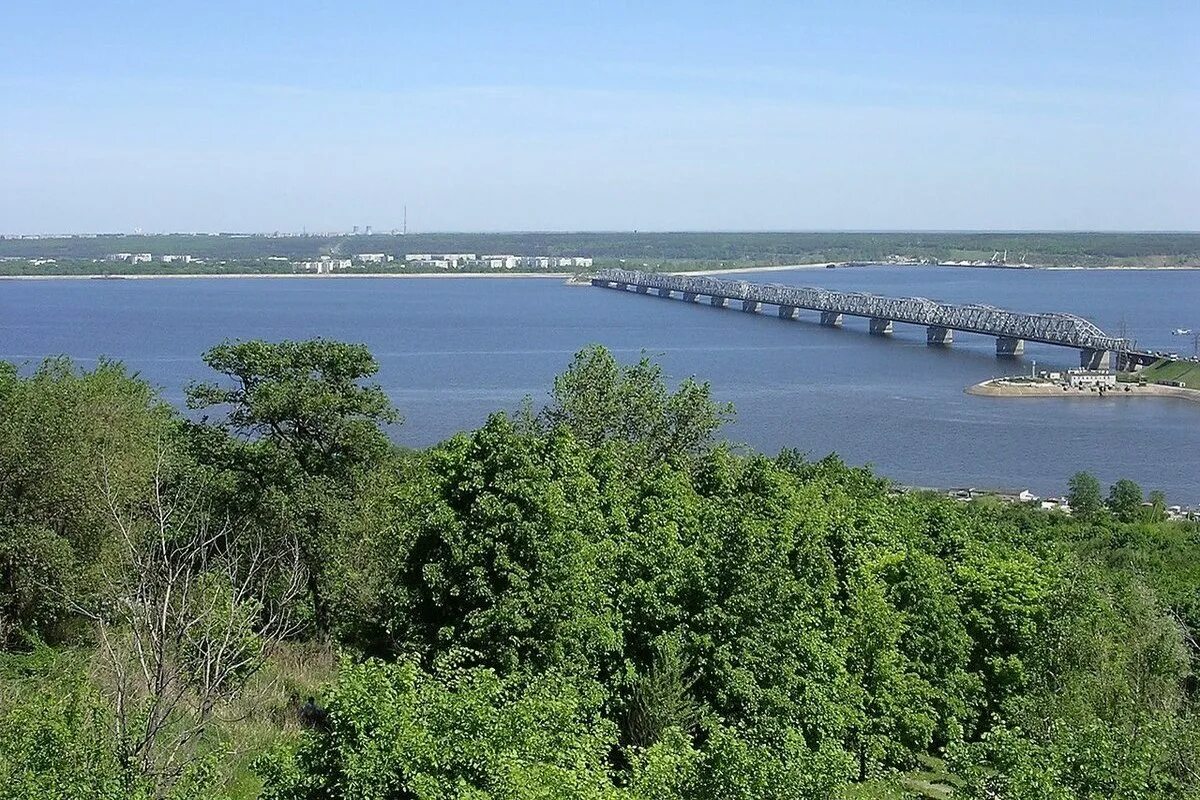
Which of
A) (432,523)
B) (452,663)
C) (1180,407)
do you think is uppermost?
(432,523)

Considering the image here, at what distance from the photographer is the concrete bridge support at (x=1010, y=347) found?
60.0 meters

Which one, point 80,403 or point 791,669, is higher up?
point 80,403

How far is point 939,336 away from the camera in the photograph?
210 ft

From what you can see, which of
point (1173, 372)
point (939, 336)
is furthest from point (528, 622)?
point (939, 336)

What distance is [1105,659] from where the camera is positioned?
35.0ft

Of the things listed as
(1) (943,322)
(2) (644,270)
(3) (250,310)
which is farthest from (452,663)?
(2) (644,270)

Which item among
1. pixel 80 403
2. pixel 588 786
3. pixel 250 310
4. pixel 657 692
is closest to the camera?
pixel 588 786

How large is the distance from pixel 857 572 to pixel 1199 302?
89.7m

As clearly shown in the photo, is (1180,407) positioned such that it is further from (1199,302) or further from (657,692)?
(1199,302)

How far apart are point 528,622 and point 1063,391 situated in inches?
1651

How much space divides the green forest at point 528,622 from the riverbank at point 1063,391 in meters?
32.7

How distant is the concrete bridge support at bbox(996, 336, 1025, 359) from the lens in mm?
60031

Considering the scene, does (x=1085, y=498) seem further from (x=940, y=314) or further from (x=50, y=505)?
(x=940, y=314)

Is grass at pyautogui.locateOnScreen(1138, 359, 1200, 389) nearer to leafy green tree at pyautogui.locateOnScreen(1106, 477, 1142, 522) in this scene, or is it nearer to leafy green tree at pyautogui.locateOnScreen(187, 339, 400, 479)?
leafy green tree at pyautogui.locateOnScreen(1106, 477, 1142, 522)
